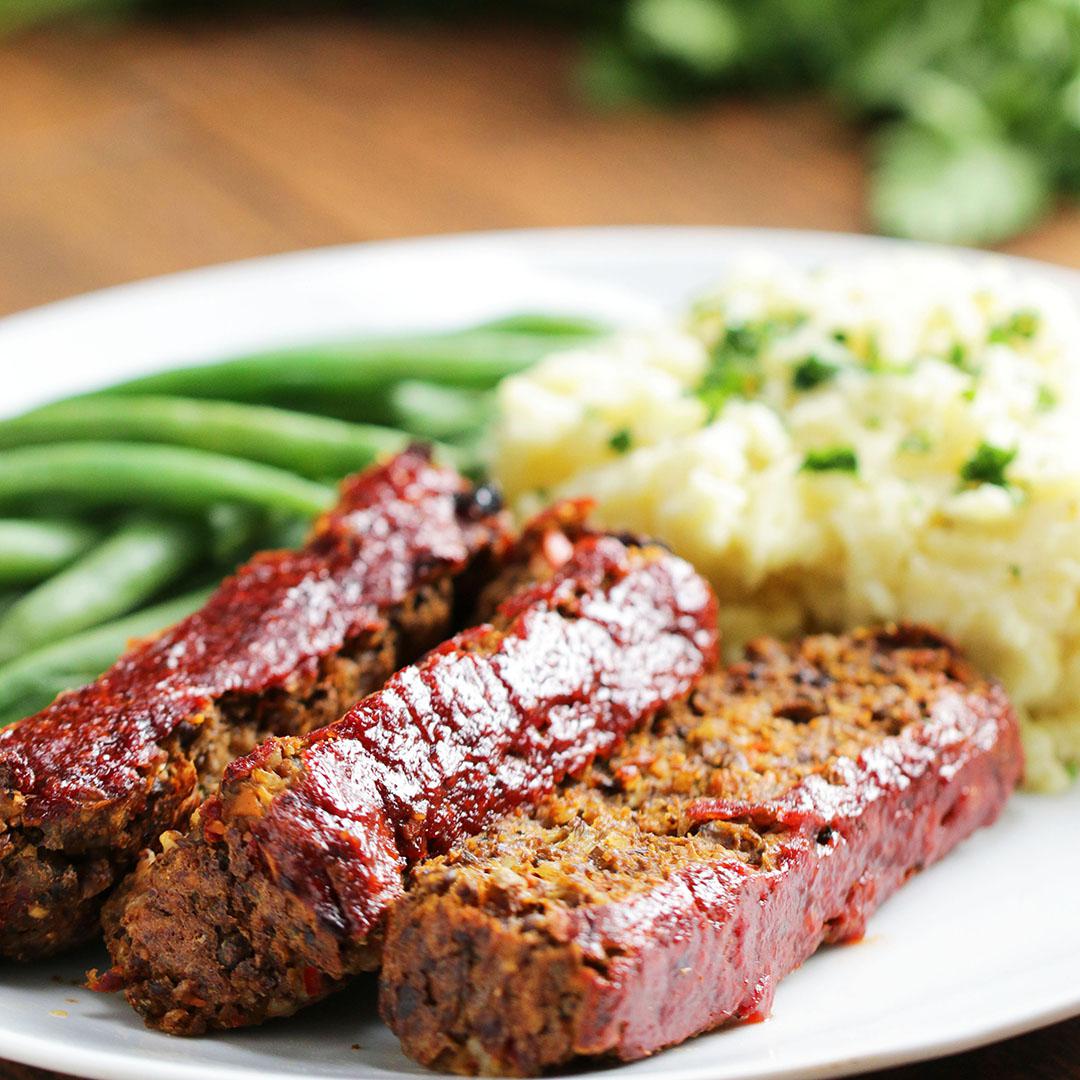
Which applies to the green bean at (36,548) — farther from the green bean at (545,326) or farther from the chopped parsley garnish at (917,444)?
the chopped parsley garnish at (917,444)

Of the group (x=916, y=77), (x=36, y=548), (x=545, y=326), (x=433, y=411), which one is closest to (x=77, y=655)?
(x=36, y=548)

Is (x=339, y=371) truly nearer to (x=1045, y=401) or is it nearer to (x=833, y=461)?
(x=833, y=461)

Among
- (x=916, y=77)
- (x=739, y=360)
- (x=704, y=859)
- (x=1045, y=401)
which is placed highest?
(x=916, y=77)

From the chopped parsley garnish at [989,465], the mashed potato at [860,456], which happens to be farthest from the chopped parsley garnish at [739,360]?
the chopped parsley garnish at [989,465]

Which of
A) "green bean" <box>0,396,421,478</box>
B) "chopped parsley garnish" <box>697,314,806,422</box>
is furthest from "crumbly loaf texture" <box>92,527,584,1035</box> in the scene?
"chopped parsley garnish" <box>697,314,806,422</box>

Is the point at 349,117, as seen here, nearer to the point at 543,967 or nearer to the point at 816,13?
the point at 816,13

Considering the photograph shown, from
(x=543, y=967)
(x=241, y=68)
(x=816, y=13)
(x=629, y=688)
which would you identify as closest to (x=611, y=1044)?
(x=543, y=967)
